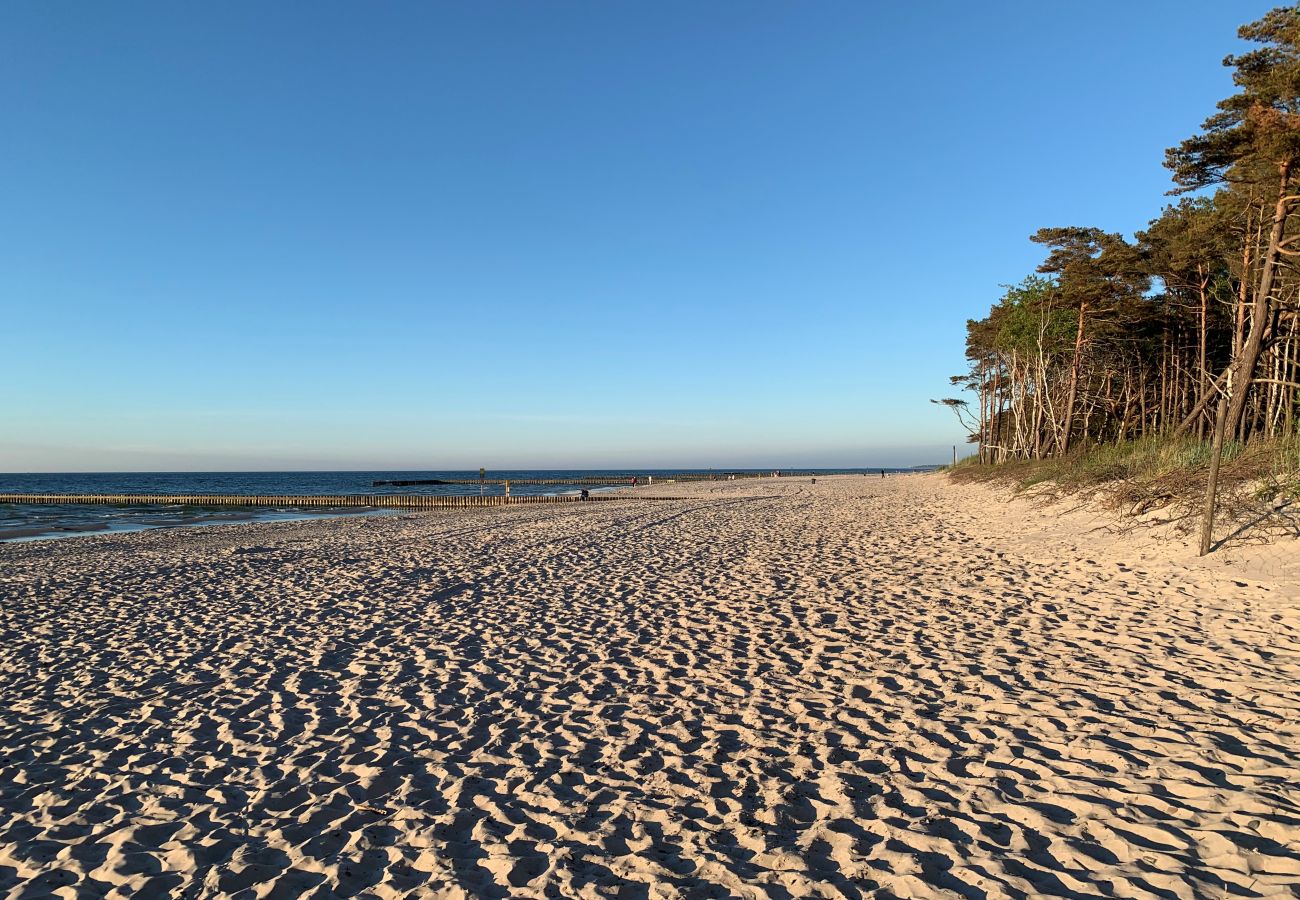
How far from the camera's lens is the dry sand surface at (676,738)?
3521mm

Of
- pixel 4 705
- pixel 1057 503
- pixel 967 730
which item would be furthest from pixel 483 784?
pixel 1057 503

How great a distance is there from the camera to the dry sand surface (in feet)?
11.6

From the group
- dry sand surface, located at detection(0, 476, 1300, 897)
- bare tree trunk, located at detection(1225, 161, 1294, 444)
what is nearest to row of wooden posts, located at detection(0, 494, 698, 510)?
bare tree trunk, located at detection(1225, 161, 1294, 444)

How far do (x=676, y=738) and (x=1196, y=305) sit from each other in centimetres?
3664

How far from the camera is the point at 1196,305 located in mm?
30984

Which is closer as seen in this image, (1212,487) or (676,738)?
(676,738)

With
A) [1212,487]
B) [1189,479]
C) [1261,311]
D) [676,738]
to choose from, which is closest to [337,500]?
[1189,479]

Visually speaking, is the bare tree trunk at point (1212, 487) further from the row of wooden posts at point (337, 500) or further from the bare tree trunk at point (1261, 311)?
the row of wooden posts at point (337, 500)

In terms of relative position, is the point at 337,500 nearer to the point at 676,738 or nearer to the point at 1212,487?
the point at 676,738

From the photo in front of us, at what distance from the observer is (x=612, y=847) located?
371 centimetres

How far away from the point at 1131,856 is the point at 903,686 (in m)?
2.54

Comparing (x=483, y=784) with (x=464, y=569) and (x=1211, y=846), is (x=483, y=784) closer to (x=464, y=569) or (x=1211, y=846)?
(x=1211, y=846)

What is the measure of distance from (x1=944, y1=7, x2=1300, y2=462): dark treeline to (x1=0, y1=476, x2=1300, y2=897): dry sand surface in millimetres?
5323

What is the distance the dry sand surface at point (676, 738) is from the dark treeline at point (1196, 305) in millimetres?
5323
